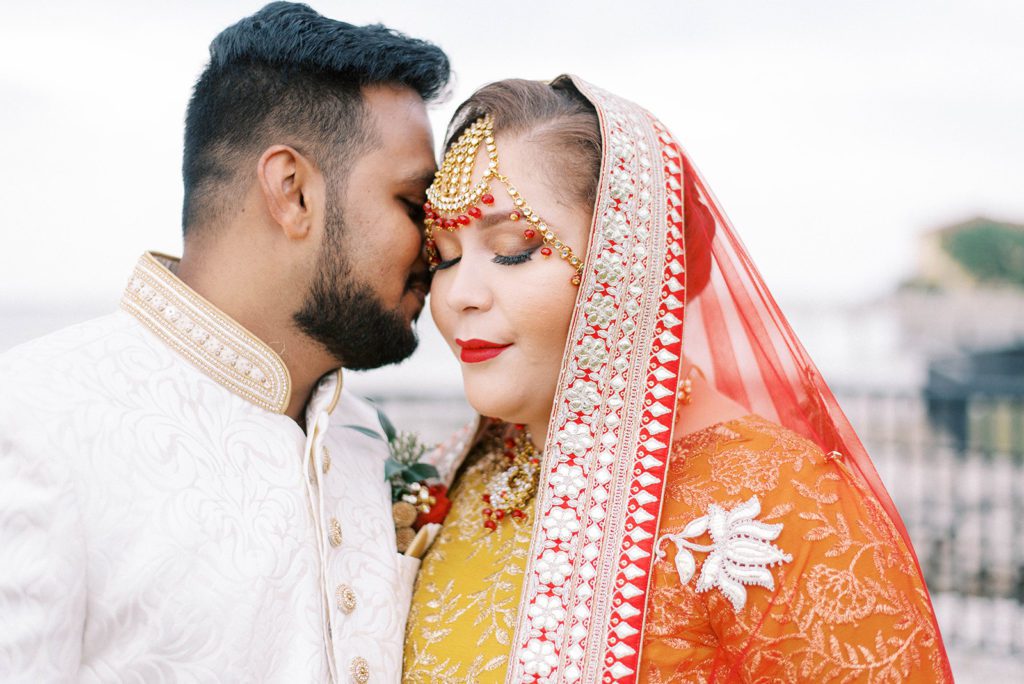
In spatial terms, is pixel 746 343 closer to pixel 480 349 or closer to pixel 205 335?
pixel 480 349

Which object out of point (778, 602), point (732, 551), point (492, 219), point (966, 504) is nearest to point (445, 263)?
point (492, 219)

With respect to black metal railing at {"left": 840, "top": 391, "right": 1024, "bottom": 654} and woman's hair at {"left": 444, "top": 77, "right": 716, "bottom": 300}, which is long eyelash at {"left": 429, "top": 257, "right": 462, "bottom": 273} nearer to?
woman's hair at {"left": 444, "top": 77, "right": 716, "bottom": 300}

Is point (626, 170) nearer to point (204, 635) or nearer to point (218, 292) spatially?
point (218, 292)

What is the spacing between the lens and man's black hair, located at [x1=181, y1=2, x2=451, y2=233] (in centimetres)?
238

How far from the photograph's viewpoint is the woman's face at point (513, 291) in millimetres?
2129

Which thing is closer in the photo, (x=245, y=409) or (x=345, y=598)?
(x=345, y=598)

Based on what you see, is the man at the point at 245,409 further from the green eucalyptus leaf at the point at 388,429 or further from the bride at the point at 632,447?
the bride at the point at 632,447

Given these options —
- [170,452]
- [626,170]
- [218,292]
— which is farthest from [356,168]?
[170,452]

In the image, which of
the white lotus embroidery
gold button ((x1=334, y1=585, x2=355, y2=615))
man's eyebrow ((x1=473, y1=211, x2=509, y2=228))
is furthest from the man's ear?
the white lotus embroidery

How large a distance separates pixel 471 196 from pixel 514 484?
0.76 meters

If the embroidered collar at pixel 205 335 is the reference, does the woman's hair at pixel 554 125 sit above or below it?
above

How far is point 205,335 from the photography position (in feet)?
7.23

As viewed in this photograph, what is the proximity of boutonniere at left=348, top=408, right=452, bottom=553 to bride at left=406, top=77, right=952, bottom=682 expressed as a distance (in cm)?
10

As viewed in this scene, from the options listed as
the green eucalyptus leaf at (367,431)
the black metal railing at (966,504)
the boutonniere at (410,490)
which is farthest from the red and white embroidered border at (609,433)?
the black metal railing at (966,504)
